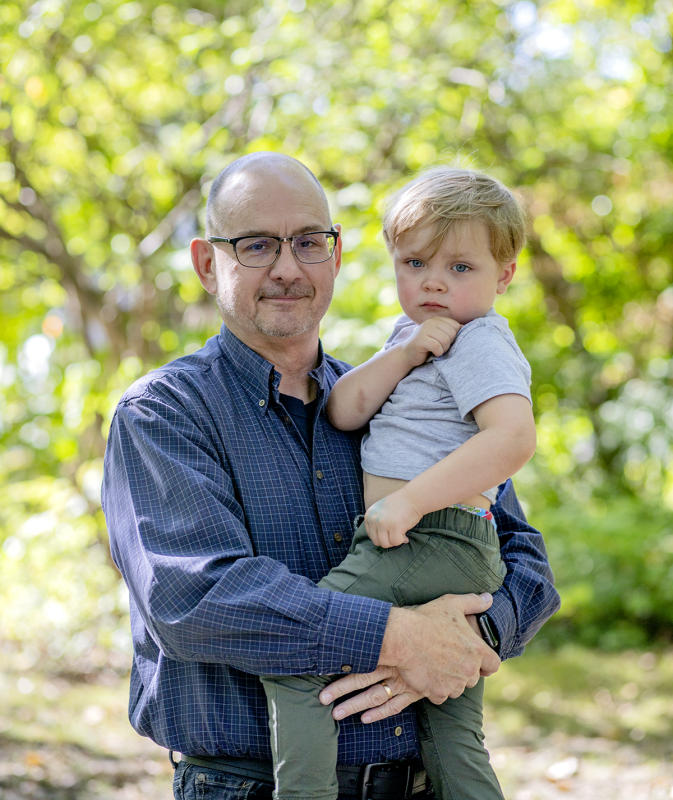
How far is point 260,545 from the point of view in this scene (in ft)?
6.40

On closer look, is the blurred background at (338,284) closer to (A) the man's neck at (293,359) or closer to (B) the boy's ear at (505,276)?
(A) the man's neck at (293,359)

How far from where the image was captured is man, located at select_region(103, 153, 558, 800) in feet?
5.70

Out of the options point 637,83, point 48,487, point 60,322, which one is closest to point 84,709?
point 48,487

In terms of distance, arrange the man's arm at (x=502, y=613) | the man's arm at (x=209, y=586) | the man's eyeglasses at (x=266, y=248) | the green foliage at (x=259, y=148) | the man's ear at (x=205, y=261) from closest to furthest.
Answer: the man's arm at (x=209, y=586) < the man's arm at (x=502, y=613) < the man's eyeglasses at (x=266, y=248) < the man's ear at (x=205, y=261) < the green foliage at (x=259, y=148)

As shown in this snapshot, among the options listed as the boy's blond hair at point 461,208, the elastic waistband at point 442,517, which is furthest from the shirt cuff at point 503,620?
the boy's blond hair at point 461,208

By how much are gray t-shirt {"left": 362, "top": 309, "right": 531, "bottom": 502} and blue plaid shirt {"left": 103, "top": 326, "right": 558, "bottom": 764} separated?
0.16 metres

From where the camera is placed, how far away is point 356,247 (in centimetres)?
431

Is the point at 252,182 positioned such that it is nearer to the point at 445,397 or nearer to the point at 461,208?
the point at 461,208

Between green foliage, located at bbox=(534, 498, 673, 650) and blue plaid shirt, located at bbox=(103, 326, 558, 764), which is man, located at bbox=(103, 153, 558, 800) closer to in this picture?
blue plaid shirt, located at bbox=(103, 326, 558, 764)

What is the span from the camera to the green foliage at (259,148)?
16.3ft

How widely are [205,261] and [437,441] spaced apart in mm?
783

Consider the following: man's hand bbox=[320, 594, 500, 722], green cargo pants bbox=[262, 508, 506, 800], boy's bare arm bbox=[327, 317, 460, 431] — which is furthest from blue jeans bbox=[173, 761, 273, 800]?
boy's bare arm bbox=[327, 317, 460, 431]

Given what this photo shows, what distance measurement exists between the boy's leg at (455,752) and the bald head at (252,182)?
3.84 feet

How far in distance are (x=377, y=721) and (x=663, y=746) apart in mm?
3433
